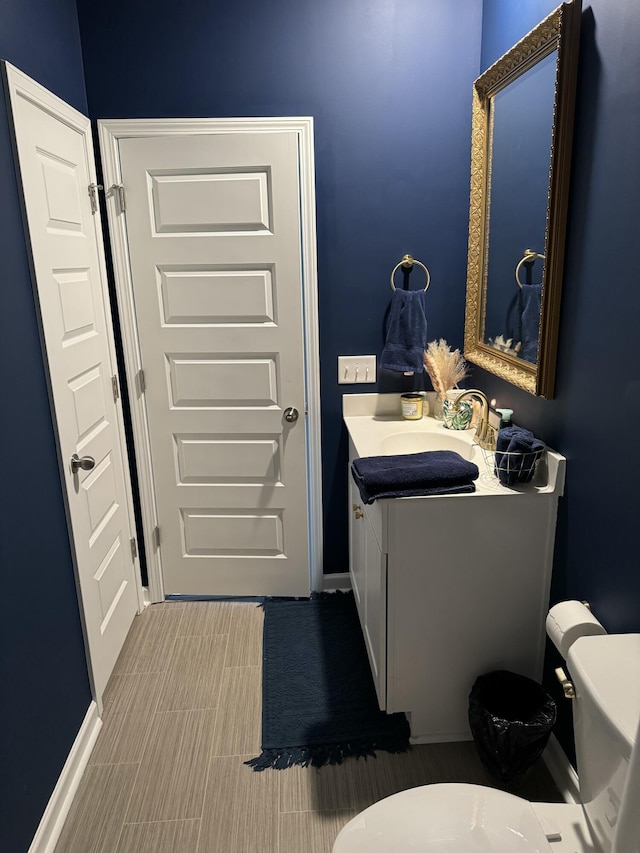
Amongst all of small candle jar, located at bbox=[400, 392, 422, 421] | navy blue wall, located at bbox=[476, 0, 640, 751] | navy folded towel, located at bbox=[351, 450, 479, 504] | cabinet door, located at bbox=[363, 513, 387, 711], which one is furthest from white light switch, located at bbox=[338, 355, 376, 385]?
navy blue wall, located at bbox=[476, 0, 640, 751]

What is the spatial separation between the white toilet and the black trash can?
1.43ft

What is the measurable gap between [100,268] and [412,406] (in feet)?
4.48

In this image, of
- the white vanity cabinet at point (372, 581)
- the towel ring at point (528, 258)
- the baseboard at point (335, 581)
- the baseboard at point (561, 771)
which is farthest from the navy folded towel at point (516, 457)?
the baseboard at point (335, 581)

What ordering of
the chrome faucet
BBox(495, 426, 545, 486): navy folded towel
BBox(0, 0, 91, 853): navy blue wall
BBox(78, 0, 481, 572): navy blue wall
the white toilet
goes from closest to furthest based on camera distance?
1. the white toilet
2. BBox(0, 0, 91, 853): navy blue wall
3. BBox(495, 426, 545, 486): navy folded towel
4. the chrome faucet
5. BBox(78, 0, 481, 572): navy blue wall

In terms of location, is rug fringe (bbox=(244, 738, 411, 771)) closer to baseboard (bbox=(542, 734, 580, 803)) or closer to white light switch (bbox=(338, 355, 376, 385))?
baseboard (bbox=(542, 734, 580, 803))

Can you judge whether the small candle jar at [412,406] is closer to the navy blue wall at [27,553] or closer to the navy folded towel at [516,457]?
the navy folded towel at [516,457]

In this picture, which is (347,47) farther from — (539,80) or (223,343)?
(223,343)

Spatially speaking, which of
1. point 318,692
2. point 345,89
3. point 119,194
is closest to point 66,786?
point 318,692

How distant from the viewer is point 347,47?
229cm

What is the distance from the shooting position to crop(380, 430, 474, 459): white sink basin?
2262mm

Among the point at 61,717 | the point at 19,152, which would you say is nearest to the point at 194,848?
the point at 61,717

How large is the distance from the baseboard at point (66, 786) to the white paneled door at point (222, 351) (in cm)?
84

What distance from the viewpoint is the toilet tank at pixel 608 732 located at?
0.98 metres

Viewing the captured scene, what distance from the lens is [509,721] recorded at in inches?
68.1
